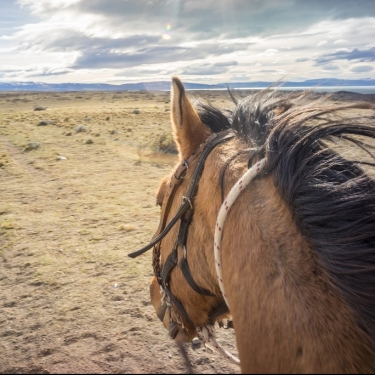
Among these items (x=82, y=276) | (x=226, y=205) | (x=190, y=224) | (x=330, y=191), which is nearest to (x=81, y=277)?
(x=82, y=276)

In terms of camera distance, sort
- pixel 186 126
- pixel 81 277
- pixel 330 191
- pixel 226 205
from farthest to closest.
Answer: pixel 81 277 → pixel 186 126 → pixel 226 205 → pixel 330 191

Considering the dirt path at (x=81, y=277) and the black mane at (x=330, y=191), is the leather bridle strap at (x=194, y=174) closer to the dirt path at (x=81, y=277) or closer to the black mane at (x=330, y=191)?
the black mane at (x=330, y=191)

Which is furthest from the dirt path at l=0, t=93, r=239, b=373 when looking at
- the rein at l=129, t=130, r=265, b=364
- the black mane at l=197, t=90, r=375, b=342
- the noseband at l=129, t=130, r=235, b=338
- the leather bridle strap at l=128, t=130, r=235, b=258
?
the black mane at l=197, t=90, r=375, b=342

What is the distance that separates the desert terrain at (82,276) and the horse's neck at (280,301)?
35.0 inches

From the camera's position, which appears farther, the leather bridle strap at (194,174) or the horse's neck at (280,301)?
the leather bridle strap at (194,174)

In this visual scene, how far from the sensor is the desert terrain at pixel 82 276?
12.4 feet

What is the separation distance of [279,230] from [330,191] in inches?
8.6

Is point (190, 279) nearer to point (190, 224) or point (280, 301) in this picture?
point (190, 224)

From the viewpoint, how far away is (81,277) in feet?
18.5

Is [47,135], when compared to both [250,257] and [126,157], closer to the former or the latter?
[126,157]

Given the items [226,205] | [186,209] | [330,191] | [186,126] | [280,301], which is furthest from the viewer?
[186,126]

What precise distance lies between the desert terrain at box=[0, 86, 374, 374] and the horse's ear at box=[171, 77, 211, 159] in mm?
463

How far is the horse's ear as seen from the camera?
68.7 inches

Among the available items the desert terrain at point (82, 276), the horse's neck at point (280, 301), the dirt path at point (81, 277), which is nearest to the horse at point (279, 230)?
the horse's neck at point (280, 301)
